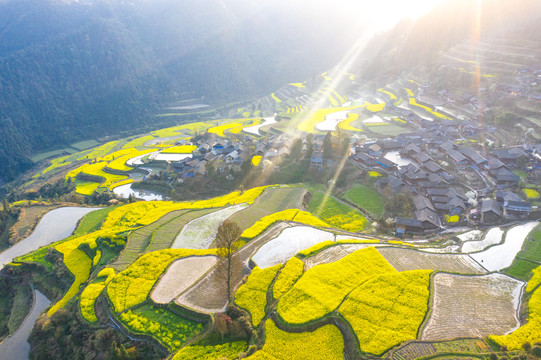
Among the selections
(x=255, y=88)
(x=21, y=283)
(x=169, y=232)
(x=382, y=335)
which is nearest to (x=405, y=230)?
(x=382, y=335)

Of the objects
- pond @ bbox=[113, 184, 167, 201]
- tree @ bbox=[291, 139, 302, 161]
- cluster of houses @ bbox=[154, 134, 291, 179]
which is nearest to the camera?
tree @ bbox=[291, 139, 302, 161]

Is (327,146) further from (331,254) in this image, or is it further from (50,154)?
(50,154)

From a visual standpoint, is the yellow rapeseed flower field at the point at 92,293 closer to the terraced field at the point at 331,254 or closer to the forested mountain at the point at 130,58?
the terraced field at the point at 331,254

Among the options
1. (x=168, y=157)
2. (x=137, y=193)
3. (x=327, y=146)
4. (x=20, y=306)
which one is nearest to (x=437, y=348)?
(x=20, y=306)

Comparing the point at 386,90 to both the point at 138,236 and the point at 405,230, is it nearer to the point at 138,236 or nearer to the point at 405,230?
the point at 405,230

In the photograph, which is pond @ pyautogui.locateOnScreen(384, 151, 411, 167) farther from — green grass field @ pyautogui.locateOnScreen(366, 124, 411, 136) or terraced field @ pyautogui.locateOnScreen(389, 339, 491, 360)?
terraced field @ pyautogui.locateOnScreen(389, 339, 491, 360)

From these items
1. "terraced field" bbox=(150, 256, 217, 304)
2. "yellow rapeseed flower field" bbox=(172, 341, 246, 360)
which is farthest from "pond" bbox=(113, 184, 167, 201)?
"yellow rapeseed flower field" bbox=(172, 341, 246, 360)
